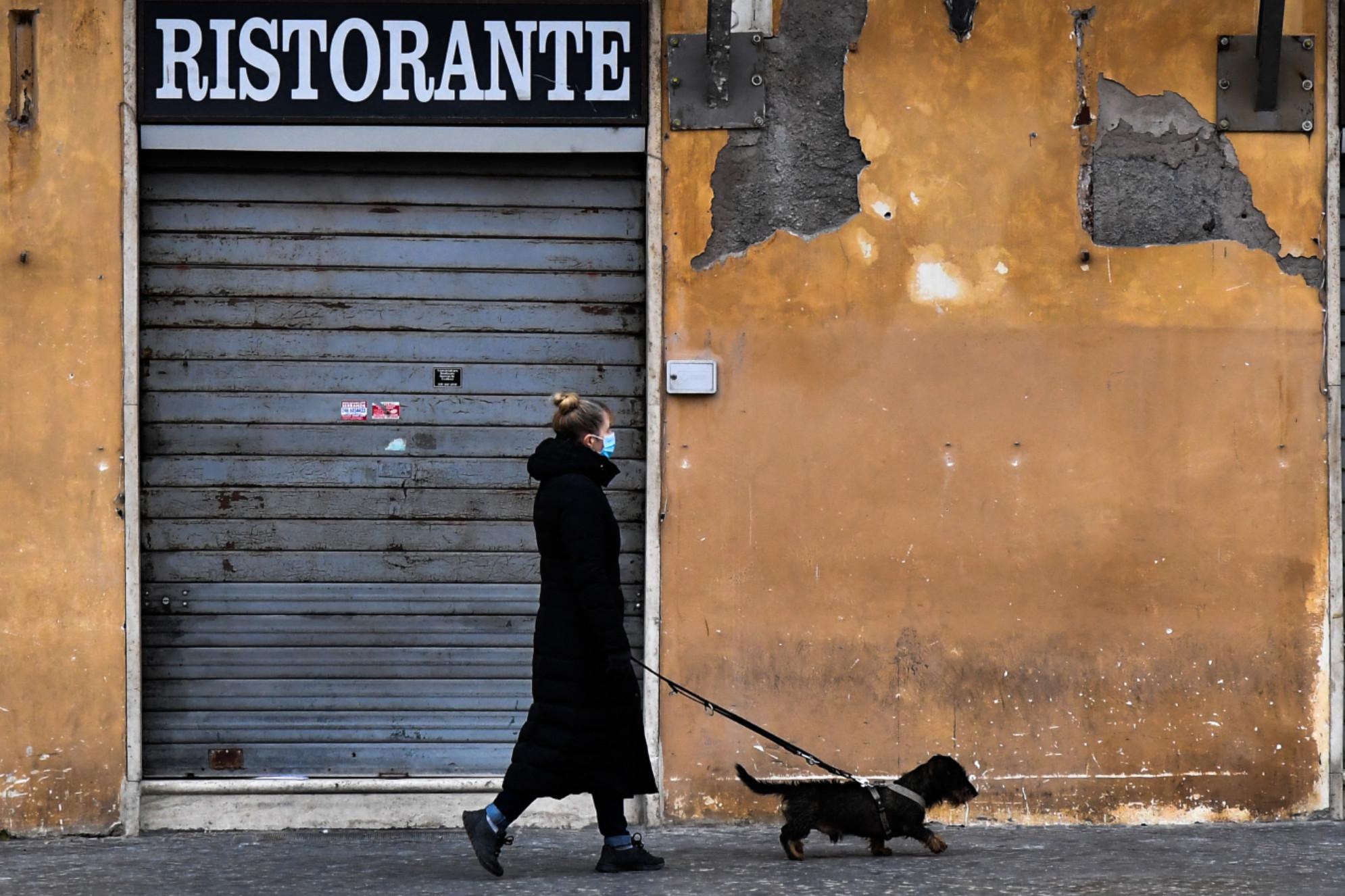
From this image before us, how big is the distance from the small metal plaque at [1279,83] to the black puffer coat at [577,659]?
3.32m

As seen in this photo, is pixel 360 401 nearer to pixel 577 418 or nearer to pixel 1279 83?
pixel 577 418

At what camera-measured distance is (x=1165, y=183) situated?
737 cm

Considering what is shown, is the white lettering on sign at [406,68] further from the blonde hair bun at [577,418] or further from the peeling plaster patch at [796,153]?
the blonde hair bun at [577,418]

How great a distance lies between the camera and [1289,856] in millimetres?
6559

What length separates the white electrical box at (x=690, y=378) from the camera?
7.30m

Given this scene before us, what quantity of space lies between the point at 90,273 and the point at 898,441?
3.58 m

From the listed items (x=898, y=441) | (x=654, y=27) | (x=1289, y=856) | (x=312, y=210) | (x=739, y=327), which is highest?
(x=654, y=27)

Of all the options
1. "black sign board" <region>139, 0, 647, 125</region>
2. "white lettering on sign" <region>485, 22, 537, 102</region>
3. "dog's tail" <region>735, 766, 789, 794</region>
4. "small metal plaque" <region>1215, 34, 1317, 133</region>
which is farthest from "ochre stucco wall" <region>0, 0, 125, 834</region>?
"small metal plaque" <region>1215, 34, 1317, 133</region>

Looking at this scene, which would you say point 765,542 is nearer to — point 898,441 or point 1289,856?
point 898,441

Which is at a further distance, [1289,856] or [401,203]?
[401,203]

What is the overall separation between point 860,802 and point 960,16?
11.2ft

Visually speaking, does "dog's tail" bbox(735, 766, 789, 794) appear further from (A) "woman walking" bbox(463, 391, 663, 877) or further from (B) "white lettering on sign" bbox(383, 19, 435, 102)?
(B) "white lettering on sign" bbox(383, 19, 435, 102)

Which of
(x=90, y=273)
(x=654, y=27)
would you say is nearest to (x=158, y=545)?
(x=90, y=273)

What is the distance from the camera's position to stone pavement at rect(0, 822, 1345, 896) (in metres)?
6.02
